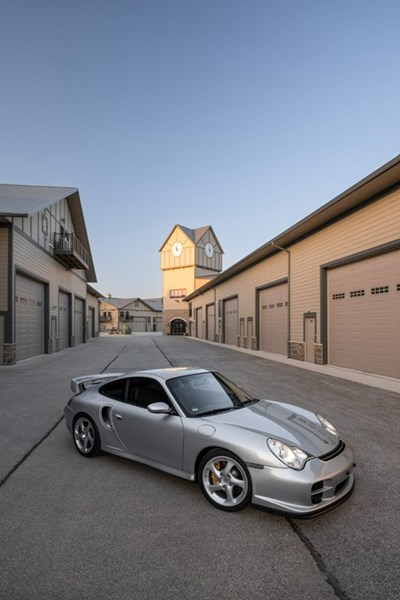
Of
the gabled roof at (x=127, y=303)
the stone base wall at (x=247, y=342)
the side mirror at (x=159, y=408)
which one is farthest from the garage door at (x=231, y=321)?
the gabled roof at (x=127, y=303)

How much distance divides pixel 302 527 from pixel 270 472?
1.75ft

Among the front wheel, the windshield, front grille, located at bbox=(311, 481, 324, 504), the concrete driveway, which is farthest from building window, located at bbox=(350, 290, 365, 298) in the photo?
the front wheel

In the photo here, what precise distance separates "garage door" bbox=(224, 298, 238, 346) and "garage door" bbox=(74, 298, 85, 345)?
13.0 metres

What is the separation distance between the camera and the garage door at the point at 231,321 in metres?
28.4

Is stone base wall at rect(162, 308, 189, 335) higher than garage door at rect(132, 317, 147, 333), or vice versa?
stone base wall at rect(162, 308, 189, 335)

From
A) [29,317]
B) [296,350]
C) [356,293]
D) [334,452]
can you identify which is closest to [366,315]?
[356,293]

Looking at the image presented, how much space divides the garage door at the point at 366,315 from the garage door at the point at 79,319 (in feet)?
70.9

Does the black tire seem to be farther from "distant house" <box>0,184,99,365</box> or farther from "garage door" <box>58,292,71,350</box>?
"garage door" <box>58,292,71,350</box>

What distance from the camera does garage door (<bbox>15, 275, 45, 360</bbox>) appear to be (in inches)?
622

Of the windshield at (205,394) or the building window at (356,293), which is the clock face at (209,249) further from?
the windshield at (205,394)

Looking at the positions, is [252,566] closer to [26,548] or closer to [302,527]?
[302,527]

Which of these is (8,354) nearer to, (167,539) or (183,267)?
(167,539)

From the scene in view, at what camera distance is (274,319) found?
2036 cm

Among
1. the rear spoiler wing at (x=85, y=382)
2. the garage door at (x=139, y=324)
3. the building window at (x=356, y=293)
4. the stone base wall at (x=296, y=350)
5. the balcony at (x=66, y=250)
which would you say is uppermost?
the balcony at (x=66, y=250)
